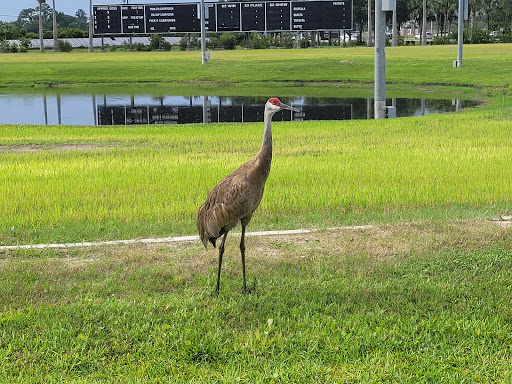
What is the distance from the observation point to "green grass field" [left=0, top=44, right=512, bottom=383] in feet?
16.2

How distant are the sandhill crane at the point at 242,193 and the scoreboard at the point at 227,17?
206 ft

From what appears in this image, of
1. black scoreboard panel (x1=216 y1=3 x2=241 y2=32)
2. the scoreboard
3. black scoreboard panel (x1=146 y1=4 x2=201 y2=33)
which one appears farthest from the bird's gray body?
black scoreboard panel (x1=146 y1=4 x2=201 y2=33)

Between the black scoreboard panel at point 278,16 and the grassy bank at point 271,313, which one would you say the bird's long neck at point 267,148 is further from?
the black scoreboard panel at point 278,16

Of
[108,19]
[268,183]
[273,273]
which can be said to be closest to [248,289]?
[273,273]

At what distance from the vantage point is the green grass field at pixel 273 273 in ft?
16.2

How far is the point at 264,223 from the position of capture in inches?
338

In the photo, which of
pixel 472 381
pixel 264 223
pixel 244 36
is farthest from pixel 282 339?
pixel 244 36

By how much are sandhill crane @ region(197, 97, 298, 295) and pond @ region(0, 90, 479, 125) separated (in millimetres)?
18634

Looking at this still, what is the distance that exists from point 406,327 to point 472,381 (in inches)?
32.2

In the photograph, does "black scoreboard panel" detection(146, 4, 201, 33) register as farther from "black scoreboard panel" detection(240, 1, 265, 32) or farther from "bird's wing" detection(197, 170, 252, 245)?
"bird's wing" detection(197, 170, 252, 245)

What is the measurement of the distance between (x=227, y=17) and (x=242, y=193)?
66342mm

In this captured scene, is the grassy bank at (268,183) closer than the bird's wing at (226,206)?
No

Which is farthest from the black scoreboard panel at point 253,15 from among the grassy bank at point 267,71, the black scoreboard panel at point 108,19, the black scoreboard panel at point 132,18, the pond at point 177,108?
the pond at point 177,108

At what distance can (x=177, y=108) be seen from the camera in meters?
29.8
